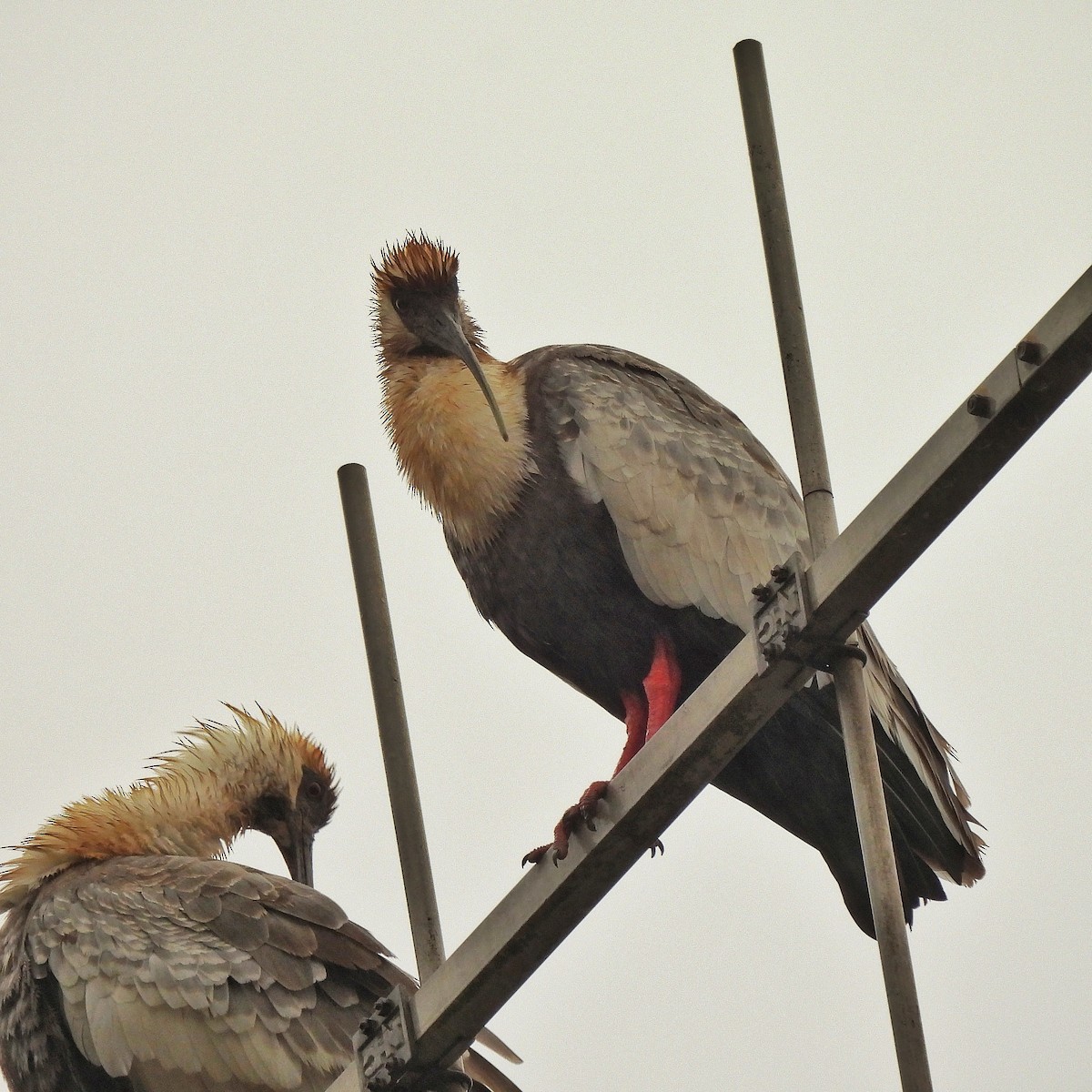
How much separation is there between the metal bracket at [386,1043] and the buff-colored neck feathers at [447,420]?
7.56 ft

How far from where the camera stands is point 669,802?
3.88 m

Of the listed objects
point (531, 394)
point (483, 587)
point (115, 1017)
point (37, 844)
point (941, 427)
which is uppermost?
point (531, 394)

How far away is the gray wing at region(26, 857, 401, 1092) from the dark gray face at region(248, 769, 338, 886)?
141 cm

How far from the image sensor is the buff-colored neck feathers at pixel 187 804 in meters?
6.79

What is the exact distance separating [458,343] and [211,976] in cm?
227

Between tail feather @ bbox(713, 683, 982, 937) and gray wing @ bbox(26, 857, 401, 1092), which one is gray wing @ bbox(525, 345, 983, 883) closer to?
tail feather @ bbox(713, 683, 982, 937)

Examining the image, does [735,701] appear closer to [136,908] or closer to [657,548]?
[657,548]

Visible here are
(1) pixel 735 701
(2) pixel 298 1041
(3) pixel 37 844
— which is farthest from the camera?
(3) pixel 37 844

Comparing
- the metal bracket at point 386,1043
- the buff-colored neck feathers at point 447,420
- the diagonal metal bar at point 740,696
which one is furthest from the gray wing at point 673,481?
the metal bracket at point 386,1043

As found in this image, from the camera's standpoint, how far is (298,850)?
7895 millimetres

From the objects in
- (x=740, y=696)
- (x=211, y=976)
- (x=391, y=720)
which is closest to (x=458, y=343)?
(x=391, y=720)

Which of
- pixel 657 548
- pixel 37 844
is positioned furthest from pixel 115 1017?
pixel 657 548

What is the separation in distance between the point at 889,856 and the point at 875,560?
56cm

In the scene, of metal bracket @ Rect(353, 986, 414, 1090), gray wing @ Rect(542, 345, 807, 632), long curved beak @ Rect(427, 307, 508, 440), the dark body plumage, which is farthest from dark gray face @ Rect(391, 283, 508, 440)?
metal bracket @ Rect(353, 986, 414, 1090)
